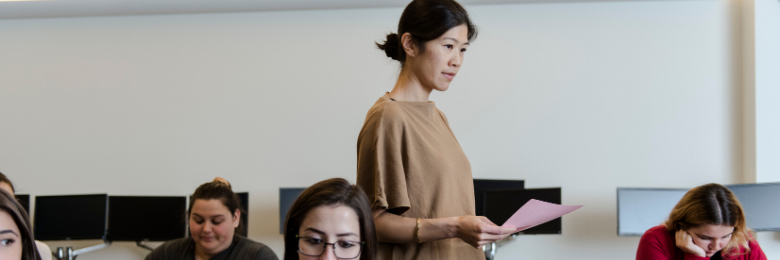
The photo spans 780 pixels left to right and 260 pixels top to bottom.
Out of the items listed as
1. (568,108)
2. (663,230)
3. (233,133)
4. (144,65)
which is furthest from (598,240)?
(144,65)

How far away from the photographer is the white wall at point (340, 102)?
167 inches

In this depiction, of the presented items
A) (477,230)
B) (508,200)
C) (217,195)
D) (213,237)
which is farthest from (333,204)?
(508,200)

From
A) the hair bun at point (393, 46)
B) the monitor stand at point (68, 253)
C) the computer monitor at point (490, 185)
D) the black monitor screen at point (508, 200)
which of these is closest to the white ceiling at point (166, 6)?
the computer monitor at point (490, 185)

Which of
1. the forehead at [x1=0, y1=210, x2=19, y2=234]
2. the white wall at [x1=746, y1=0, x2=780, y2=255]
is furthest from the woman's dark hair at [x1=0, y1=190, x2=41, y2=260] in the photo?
the white wall at [x1=746, y1=0, x2=780, y2=255]

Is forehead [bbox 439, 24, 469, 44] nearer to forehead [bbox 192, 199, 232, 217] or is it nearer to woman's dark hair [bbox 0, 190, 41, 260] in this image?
woman's dark hair [bbox 0, 190, 41, 260]

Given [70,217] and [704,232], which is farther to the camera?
[70,217]

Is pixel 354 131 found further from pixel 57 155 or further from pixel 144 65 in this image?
pixel 57 155

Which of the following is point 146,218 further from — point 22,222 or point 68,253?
point 22,222

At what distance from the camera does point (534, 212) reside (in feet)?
3.74

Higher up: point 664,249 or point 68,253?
point 664,249

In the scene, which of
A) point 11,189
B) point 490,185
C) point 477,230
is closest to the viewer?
point 477,230

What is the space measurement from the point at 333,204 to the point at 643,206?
3.30 meters

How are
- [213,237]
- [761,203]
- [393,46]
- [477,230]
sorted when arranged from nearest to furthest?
[477,230], [393,46], [213,237], [761,203]

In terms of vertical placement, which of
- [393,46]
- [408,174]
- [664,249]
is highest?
[393,46]
